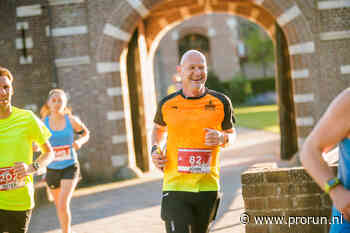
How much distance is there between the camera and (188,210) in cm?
348

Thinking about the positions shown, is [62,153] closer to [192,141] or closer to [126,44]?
[192,141]

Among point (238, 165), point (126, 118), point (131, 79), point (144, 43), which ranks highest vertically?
point (144, 43)

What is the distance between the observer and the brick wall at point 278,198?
15.4 ft

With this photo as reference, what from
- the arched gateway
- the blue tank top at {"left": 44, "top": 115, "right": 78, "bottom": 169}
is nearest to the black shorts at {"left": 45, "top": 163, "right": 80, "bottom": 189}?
the blue tank top at {"left": 44, "top": 115, "right": 78, "bottom": 169}

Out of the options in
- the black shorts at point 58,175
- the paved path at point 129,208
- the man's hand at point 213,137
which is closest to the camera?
the man's hand at point 213,137

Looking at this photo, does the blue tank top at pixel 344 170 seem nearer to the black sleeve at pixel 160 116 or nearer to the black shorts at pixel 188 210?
the black shorts at pixel 188 210

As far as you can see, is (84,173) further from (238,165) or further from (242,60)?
(242,60)

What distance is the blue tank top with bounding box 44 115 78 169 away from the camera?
5898 millimetres

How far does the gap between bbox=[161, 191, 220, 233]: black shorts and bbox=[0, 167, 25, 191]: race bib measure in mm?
1126

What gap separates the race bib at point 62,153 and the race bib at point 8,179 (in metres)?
2.39

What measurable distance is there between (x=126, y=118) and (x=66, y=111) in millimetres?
4660

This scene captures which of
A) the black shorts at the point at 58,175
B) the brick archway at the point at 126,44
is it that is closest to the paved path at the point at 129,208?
the black shorts at the point at 58,175

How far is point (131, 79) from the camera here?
12219 mm

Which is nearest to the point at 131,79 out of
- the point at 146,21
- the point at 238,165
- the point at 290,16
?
the point at 146,21
